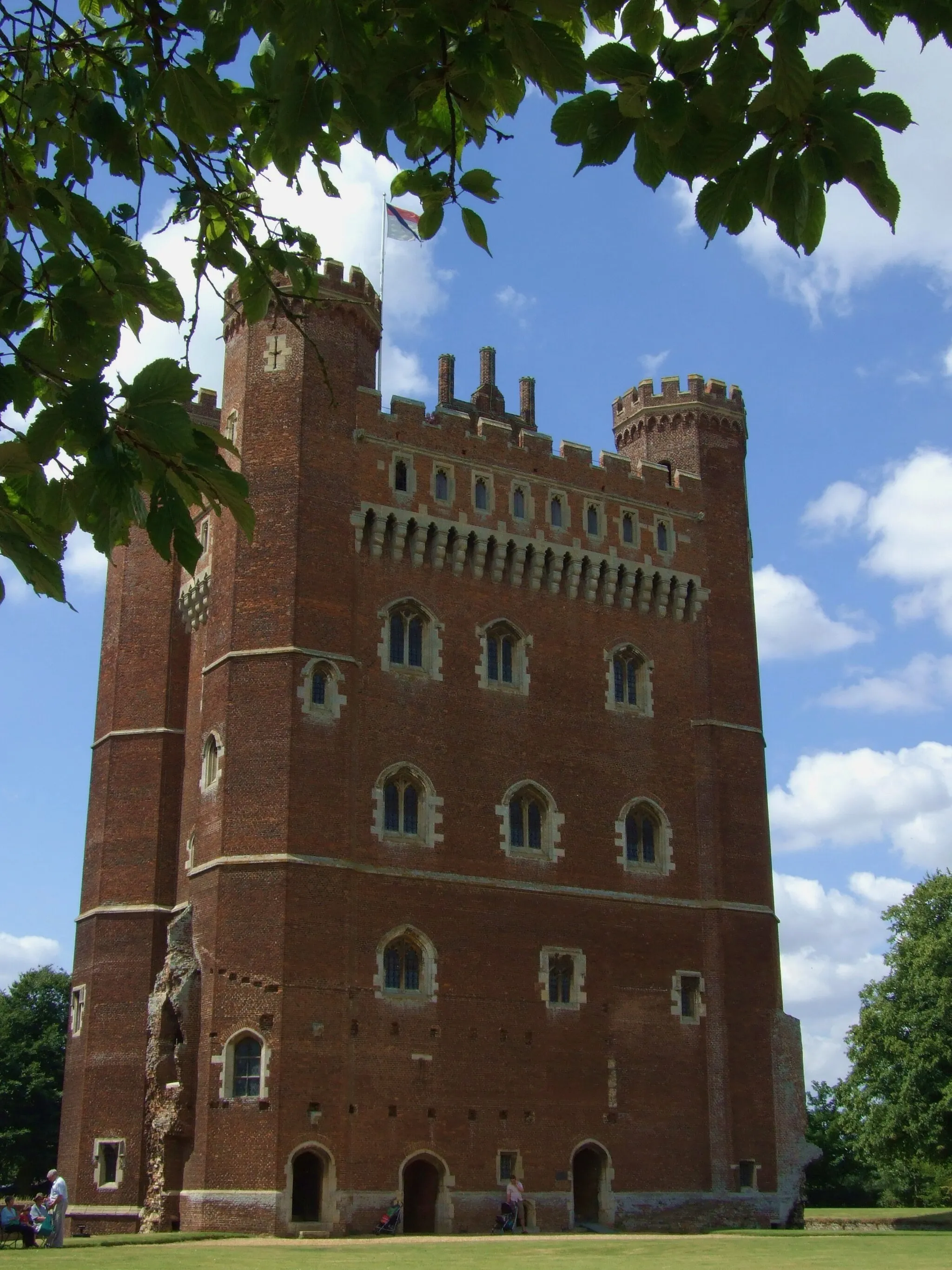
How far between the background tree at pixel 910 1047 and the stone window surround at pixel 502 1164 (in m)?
19.4

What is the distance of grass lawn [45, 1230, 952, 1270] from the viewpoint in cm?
1947

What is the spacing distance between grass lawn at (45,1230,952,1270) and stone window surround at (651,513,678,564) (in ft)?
54.3

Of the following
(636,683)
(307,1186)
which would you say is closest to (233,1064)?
(307,1186)

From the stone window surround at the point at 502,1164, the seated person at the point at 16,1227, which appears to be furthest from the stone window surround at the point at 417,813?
the seated person at the point at 16,1227

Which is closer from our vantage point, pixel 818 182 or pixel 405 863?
pixel 818 182

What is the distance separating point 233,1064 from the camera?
2903cm

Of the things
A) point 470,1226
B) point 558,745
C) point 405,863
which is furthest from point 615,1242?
point 558,745

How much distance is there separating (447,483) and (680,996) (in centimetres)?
1339

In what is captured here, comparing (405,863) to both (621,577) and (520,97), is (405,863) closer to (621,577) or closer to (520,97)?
(621,577)

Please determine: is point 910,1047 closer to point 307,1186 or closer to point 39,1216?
point 307,1186

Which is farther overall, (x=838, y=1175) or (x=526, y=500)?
(x=838, y=1175)

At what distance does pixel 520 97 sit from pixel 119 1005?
2953 cm

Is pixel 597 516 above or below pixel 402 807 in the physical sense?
above

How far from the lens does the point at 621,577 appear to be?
37.4 m
